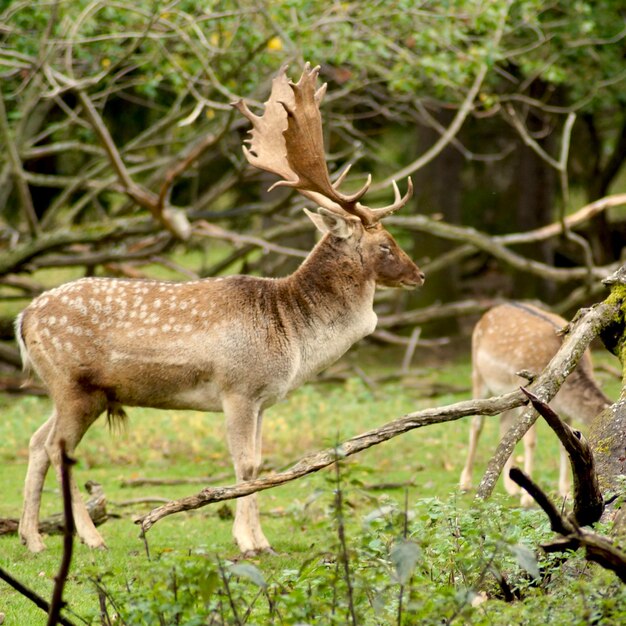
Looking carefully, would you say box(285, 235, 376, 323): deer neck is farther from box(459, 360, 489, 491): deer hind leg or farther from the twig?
the twig

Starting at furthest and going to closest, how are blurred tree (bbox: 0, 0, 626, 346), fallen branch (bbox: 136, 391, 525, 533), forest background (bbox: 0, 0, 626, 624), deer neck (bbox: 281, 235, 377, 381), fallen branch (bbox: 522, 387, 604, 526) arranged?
blurred tree (bbox: 0, 0, 626, 346) → forest background (bbox: 0, 0, 626, 624) → deer neck (bbox: 281, 235, 377, 381) → fallen branch (bbox: 136, 391, 525, 533) → fallen branch (bbox: 522, 387, 604, 526)

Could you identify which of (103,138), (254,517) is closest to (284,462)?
(254,517)

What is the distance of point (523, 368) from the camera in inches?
368

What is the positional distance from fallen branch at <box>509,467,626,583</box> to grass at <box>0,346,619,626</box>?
8.36 ft

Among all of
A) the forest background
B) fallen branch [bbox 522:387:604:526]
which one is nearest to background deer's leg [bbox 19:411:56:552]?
the forest background

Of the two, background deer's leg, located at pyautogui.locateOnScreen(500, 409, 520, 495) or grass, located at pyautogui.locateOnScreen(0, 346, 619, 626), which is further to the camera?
background deer's leg, located at pyautogui.locateOnScreen(500, 409, 520, 495)

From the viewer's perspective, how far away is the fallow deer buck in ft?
23.2

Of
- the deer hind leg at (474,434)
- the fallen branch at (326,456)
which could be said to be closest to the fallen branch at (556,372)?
the fallen branch at (326,456)

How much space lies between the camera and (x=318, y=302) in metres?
7.48

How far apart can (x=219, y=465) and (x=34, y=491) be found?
333 centimetres

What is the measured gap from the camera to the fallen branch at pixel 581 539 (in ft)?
12.3

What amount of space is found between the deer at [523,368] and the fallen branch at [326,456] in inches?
141

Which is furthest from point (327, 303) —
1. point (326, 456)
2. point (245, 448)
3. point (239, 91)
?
point (239, 91)

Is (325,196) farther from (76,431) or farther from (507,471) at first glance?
(507,471)
